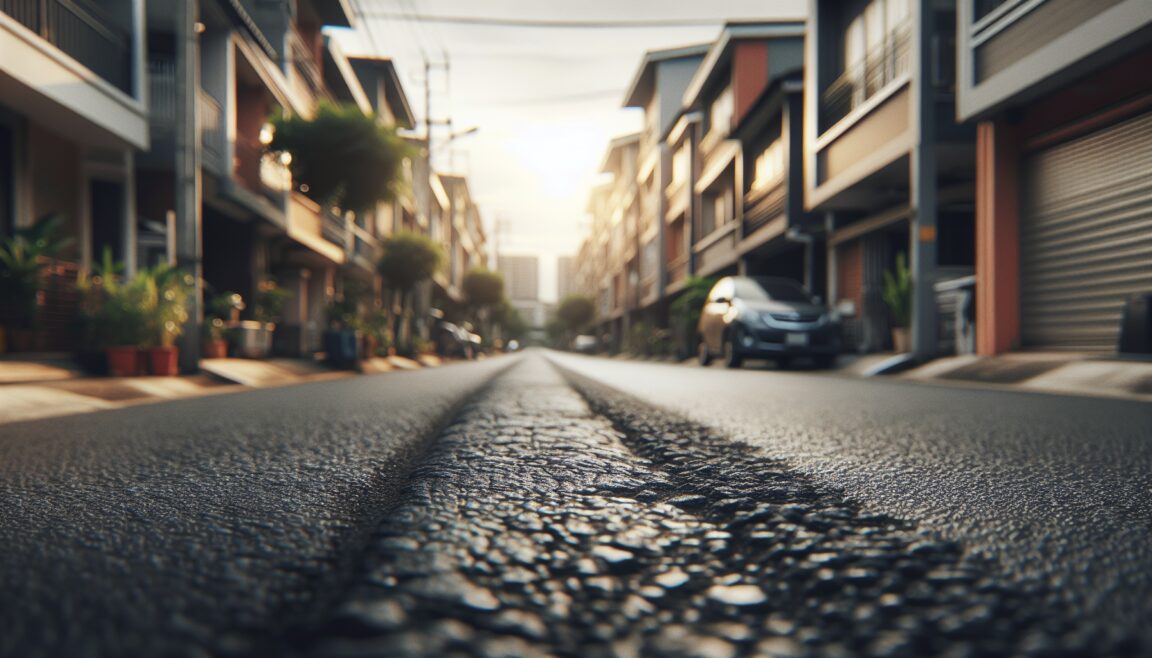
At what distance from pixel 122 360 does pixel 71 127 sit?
384 centimetres

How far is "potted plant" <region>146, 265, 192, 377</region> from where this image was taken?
646cm

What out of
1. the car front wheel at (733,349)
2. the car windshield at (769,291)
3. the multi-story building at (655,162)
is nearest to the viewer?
the car front wheel at (733,349)

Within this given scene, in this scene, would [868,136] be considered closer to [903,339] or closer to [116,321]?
[903,339]

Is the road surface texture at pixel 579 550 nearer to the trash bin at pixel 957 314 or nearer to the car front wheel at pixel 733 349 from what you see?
the trash bin at pixel 957 314

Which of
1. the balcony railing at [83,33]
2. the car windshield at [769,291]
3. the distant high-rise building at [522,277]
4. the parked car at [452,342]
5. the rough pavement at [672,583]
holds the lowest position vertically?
the parked car at [452,342]

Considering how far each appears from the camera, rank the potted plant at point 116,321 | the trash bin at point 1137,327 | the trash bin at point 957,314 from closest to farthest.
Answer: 1. the trash bin at point 1137,327
2. the potted plant at point 116,321
3. the trash bin at point 957,314

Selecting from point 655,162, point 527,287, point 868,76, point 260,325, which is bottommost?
point 260,325

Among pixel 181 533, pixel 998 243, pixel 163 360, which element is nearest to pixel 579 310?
pixel 998 243

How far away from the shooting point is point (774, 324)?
32.2 ft

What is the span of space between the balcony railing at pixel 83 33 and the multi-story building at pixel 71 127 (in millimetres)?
13

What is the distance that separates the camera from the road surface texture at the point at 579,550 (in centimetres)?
49

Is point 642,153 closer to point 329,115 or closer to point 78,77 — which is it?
point 329,115

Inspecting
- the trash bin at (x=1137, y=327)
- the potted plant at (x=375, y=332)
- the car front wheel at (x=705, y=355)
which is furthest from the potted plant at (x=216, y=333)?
the trash bin at (x=1137, y=327)

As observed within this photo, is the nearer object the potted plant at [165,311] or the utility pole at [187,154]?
the potted plant at [165,311]
